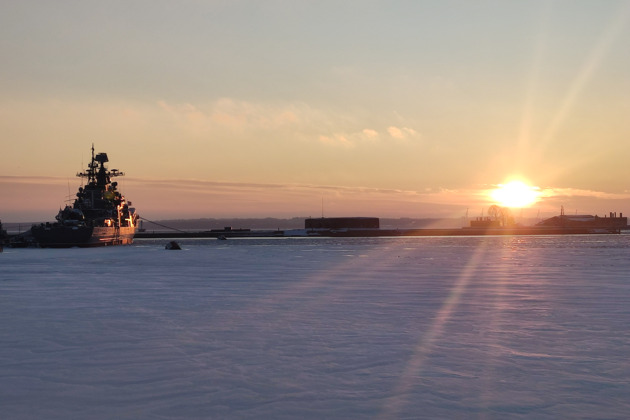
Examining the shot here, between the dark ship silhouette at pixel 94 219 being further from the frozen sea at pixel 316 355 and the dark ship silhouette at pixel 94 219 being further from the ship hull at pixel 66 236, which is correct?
the frozen sea at pixel 316 355

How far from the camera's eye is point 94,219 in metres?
97.4

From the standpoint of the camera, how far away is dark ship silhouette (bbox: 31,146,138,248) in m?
86.2

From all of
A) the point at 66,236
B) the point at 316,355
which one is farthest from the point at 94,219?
the point at 316,355

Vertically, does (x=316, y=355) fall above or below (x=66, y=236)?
below

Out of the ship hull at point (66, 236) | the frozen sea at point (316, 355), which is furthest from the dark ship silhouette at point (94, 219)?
the frozen sea at point (316, 355)

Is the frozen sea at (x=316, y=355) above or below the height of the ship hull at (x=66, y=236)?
below

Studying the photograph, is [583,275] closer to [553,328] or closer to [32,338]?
[553,328]

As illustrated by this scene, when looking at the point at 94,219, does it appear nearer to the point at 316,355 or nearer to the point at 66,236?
the point at 66,236

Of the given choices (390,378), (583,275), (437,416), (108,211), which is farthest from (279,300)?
(108,211)

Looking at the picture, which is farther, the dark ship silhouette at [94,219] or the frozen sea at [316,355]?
the dark ship silhouette at [94,219]

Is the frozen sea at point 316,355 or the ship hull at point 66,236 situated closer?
the frozen sea at point 316,355

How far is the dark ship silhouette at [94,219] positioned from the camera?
86188 millimetres

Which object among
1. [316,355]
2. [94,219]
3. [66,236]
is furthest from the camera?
[94,219]

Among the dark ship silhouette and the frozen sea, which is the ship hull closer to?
the dark ship silhouette
